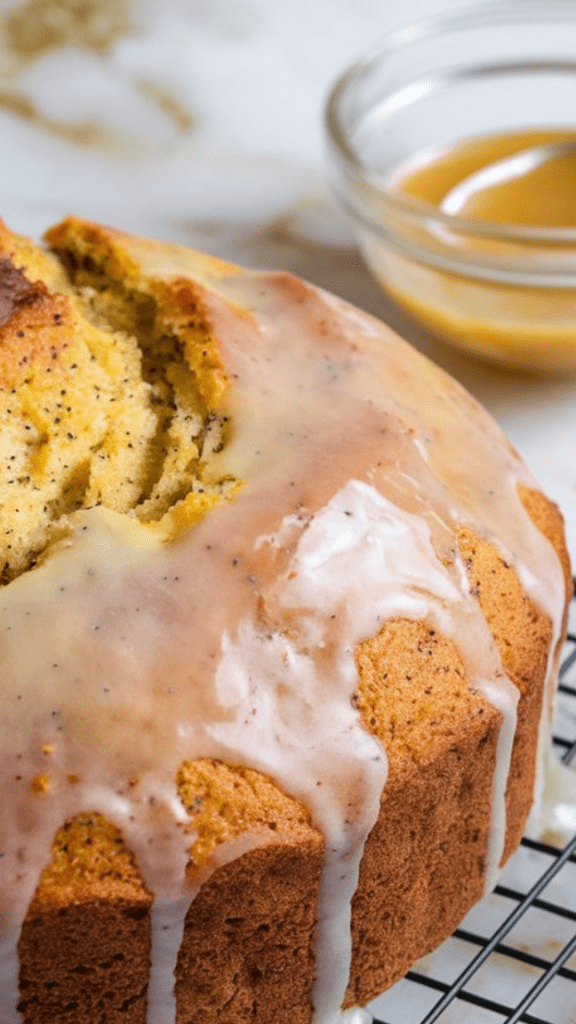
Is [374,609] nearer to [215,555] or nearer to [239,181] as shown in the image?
[215,555]

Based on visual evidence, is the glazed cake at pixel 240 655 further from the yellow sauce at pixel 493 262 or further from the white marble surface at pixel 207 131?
the white marble surface at pixel 207 131

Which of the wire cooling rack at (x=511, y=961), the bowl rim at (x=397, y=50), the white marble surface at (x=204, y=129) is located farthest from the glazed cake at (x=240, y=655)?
the white marble surface at (x=204, y=129)

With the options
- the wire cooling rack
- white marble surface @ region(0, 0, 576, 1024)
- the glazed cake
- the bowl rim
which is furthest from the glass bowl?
the wire cooling rack

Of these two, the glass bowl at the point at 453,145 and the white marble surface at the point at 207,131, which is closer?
the glass bowl at the point at 453,145

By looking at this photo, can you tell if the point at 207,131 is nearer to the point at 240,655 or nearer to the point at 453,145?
the point at 453,145

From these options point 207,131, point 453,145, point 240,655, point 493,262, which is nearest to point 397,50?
point 453,145

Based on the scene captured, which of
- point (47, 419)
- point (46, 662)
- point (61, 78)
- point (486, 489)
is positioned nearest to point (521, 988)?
point (486, 489)

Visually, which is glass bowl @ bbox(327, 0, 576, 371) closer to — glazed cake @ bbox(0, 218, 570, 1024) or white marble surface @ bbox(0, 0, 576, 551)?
white marble surface @ bbox(0, 0, 576, 551)
